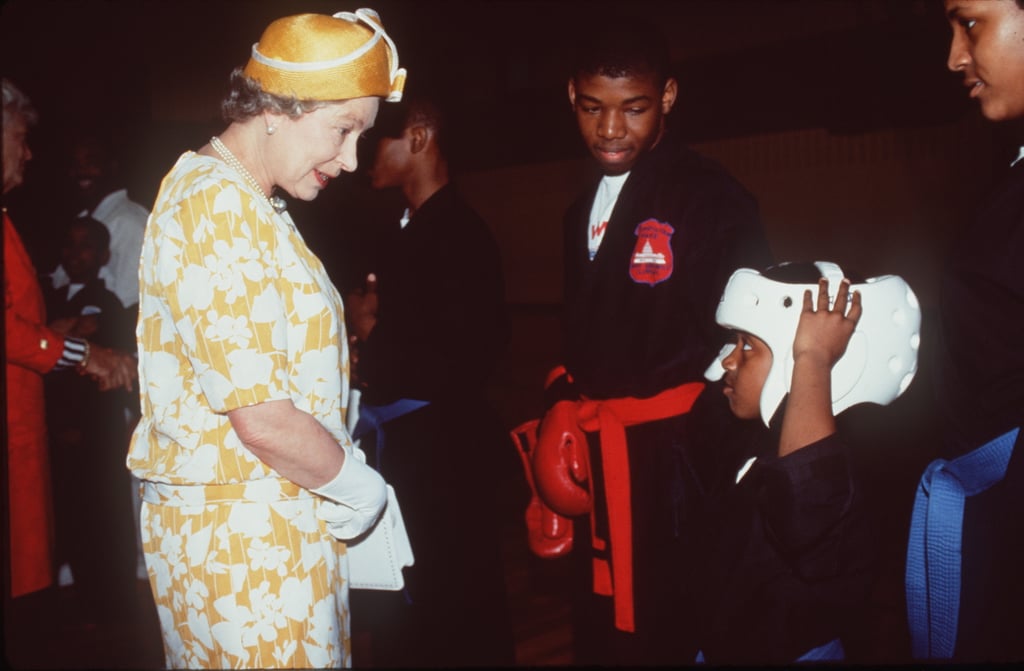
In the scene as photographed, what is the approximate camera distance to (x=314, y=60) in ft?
3.77

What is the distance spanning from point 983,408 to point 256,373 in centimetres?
94

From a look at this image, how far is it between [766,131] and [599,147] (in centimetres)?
227

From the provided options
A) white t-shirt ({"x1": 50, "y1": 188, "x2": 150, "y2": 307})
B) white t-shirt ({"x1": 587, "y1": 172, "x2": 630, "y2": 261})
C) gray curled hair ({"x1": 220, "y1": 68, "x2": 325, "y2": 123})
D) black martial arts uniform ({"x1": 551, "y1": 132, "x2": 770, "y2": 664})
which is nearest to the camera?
gray curled hair ({"x1": 220, "y1": 68, "x2": 325, "y2": 123})

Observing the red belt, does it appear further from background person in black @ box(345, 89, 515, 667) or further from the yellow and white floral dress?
the yellow and white floral dress

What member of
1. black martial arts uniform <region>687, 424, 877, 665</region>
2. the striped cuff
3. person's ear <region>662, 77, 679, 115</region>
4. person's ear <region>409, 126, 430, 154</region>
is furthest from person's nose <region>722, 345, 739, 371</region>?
the striped cuff

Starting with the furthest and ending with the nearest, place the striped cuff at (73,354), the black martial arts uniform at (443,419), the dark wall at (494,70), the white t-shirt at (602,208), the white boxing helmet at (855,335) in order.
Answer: the dark wall at (494,70) < the striped cuff at (73,354) < the black martial arts uniform at (443,419) < the white t-shirt at (602,208) < the white boxing helmet at (855,335)

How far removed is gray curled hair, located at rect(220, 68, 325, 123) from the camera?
117cm

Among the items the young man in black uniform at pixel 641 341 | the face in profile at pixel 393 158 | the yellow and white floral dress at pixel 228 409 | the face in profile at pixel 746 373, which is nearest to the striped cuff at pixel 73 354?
the face in profile at pixel 393 158

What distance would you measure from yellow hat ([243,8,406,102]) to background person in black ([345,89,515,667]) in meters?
0.84

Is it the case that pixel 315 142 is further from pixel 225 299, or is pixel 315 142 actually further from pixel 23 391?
pixel 23 391

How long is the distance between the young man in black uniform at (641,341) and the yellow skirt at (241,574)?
65 cm

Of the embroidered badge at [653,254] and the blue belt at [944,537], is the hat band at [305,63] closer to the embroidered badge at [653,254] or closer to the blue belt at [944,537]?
the embroidered badge at [653,254]

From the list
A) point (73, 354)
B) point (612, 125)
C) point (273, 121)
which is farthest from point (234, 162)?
point (73, 354)

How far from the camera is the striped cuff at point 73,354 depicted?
2343mm
